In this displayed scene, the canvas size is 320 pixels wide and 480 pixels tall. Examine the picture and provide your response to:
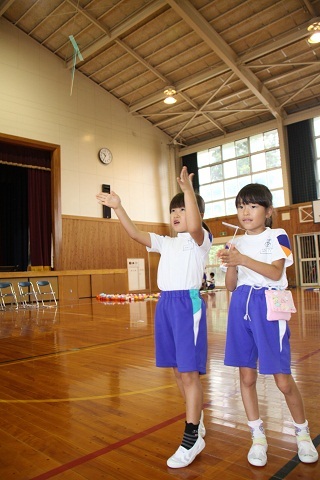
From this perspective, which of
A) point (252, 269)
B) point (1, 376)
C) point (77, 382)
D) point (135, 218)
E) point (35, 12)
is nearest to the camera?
point (252, 269)

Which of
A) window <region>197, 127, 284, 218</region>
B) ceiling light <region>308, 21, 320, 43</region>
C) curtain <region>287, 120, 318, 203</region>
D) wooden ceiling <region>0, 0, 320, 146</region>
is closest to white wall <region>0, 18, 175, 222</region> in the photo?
wooden ceiling <region>0, 0, 320, 146</region>

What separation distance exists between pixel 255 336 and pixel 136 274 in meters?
15.3

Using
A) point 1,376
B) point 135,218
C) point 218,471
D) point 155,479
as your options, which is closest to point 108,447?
point 155,479

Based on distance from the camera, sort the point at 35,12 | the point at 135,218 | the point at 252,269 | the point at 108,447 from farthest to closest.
Answer: the point at 135,218, the point at 35,12, the point at 108,447, the point at 252,269

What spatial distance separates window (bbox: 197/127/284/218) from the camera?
16.2 metres

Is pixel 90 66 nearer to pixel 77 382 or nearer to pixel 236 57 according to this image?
pixel 236 57

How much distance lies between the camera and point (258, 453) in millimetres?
1691

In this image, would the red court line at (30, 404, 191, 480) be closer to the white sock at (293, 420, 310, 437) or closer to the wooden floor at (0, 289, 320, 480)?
the wooden floor at (0, 289, 320, 480)

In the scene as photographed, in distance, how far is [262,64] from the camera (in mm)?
13164

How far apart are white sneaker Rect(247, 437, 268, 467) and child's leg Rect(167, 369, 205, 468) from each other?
0.77ft

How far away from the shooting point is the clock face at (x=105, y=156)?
1588cm

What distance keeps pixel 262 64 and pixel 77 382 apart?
13.0 meters

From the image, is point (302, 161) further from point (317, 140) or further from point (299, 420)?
point (299, 420)

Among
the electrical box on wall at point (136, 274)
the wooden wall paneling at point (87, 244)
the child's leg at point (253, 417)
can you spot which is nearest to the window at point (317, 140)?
the electrical box on wall at point (136, 274)
